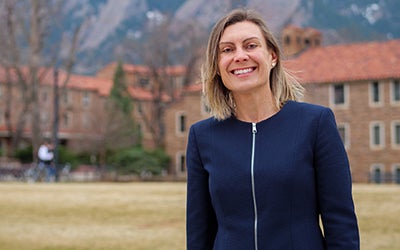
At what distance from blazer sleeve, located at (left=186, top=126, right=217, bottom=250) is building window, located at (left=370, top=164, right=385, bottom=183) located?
46.3 m

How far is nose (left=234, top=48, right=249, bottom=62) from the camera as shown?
11.1 feet

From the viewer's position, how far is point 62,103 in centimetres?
8919

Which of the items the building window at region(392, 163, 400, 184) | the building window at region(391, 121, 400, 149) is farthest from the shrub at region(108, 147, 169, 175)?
the building window at region(391, 121, 400, 149)

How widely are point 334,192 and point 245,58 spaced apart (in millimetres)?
724

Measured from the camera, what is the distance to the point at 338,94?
5350 cm

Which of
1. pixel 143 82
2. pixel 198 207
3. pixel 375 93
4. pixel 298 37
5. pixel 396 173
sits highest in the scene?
pixel 298 37

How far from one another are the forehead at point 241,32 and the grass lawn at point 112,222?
7.49 meters

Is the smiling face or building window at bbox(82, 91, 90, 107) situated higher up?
building window at bbox(82, 91, 90, 107)

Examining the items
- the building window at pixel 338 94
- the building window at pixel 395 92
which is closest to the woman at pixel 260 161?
the building window at pixel 395 92

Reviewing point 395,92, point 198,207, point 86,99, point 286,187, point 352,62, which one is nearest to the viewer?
point 286,187

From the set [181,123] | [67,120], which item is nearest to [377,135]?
[181,123]

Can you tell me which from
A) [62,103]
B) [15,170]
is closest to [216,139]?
[15,170]

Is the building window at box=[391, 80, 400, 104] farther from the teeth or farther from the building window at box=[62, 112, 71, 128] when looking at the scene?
the teeth

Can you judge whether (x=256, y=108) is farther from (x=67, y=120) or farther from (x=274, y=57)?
(x=67, y=120)
